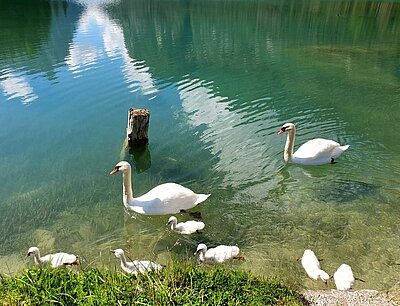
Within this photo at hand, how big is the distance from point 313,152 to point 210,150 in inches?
135

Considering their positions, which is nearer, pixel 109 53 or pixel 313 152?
pixel 313 152

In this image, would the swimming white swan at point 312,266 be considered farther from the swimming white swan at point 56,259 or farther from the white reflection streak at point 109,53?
the white reflection streak at point 109,53

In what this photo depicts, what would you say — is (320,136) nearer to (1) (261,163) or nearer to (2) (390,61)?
(1) (261,163)

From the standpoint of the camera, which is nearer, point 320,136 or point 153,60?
point 320,136

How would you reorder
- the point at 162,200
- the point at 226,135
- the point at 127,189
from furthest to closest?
the point at 226,135 < the point at 127,189 < the point at 162,200

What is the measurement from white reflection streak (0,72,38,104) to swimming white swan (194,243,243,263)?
44.5 ft

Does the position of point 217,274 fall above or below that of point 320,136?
above

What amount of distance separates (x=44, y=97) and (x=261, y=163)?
11.9 m

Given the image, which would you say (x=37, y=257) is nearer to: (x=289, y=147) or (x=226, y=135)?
(x=289, y=147)

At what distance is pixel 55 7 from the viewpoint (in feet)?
186

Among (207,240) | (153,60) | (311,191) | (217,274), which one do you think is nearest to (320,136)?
(311,191)

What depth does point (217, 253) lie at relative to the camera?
7.07 metres

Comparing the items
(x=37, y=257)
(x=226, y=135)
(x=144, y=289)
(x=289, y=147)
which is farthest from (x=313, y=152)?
(x=37, y=257)

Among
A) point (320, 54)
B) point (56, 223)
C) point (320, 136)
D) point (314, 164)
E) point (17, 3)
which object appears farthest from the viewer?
point (17, 3)
